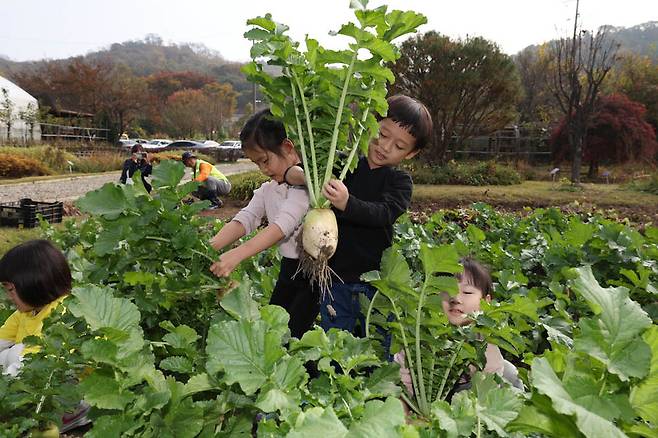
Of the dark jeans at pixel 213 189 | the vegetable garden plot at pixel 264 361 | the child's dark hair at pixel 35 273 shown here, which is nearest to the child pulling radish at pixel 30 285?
the child's dark hair at pixel 35 273

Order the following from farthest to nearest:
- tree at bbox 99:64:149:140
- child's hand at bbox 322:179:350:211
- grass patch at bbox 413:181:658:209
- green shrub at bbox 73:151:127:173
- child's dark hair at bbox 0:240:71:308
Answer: tree at bbox 99:64:149:140 → green shrub at bbox 73:151:127:173 → grass patch at bbox 413:181:658:209 → child's dark hair at bbox 0:240:71:308 → child's hand at bbox 322:179:350:211

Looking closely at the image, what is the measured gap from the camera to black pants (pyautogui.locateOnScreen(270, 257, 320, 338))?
268 cm

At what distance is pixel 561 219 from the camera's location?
5.79 metres

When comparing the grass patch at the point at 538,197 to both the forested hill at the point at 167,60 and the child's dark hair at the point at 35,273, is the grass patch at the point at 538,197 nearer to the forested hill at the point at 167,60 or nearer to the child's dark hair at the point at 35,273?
the child's dark hair at the point at 35,273

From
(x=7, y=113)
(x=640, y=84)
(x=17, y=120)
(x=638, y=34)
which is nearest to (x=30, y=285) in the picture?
(x=7, y=113)

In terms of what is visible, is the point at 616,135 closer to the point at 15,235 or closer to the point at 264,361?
the point at 15,235

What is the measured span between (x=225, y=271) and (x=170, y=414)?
749mm

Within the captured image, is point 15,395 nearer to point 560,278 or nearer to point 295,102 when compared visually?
point 295,102

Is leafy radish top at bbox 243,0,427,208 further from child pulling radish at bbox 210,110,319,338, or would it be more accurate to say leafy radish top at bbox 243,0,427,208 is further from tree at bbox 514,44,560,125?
tree at bbox 514,44,560,125

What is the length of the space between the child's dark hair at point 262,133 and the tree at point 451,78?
632 inches

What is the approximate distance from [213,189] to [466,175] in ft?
28.4

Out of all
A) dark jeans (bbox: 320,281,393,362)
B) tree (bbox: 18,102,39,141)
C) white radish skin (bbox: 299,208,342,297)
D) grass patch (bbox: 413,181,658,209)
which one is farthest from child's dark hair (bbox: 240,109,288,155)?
tree (bbox: 18,102,39,141)

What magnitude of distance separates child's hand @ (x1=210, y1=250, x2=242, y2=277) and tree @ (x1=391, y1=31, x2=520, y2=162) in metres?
16.7

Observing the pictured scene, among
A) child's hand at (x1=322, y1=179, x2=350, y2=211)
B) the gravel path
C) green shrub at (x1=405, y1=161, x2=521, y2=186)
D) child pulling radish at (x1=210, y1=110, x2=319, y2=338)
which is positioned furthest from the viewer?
green shrub at (x1=405, y1=161, x2=521, y2=186)
